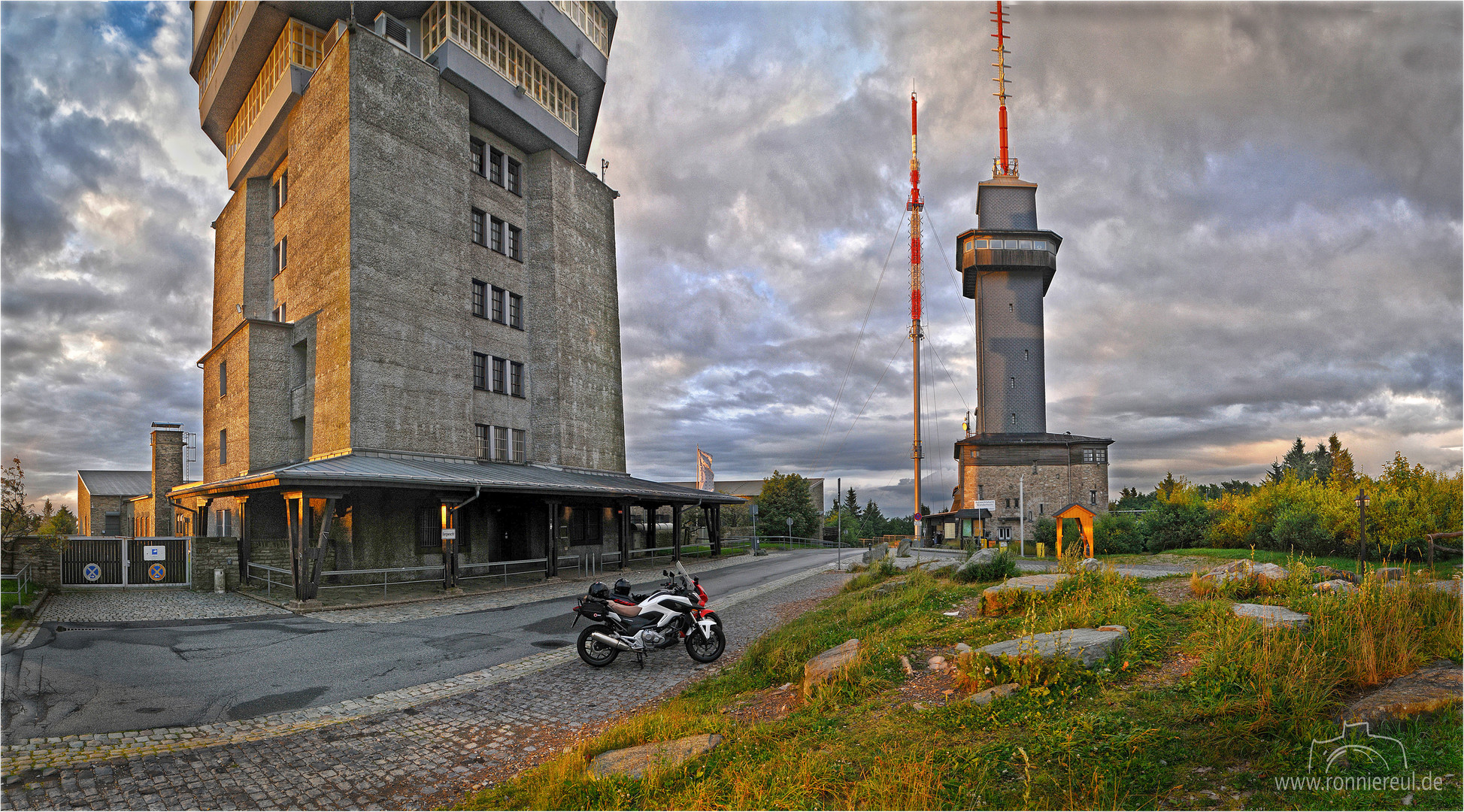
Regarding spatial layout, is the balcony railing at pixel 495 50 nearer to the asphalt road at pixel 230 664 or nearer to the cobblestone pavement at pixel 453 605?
the cobblestone pavement at pixel 453 605

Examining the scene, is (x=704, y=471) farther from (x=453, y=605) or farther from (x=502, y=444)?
(x=453, y=605)

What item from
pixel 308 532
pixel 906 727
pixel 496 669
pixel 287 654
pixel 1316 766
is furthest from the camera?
pixel 308 532

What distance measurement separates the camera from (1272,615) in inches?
264

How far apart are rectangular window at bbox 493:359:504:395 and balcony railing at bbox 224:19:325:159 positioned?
13.2 meters

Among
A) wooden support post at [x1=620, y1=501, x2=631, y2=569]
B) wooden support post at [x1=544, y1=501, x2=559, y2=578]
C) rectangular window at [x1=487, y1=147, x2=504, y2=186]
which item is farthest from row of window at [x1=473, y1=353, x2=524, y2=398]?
rectangular window at [x1=487, y1=147, x2=504, y2=186]

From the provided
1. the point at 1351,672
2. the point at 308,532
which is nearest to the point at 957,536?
the point at 308,532

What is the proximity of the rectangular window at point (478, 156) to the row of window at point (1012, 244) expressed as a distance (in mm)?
39226

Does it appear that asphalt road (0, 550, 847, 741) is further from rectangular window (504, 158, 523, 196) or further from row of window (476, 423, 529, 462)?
rectangular window (504, 158, 523, 196)

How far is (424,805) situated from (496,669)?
4.90 m

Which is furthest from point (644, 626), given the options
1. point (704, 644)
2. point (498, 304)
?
point (498, 304)

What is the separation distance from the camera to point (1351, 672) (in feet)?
17.4

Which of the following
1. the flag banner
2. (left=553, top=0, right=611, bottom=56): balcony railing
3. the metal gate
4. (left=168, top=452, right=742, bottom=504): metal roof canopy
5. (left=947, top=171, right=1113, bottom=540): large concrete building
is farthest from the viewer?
(left=947, top=171, right=1113, bottom=540): large concrete building

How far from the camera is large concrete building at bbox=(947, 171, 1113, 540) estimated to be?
170 ft

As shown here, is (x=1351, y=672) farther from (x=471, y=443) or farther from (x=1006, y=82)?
(x=1006, y=82)
